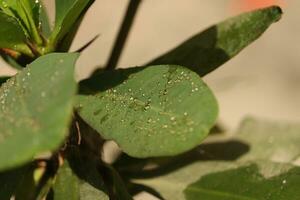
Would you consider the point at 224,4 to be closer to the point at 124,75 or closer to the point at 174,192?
the point at 174,192

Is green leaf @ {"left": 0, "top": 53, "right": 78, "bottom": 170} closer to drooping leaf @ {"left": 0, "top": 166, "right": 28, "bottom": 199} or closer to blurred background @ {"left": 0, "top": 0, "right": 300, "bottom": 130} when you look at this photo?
drooping leaf @ {"left": 0, "top": 166, "right": 28, "bottom": 199}

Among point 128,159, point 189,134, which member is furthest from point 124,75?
point 128,159

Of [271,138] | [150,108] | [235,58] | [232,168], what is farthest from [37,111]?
[235,58]

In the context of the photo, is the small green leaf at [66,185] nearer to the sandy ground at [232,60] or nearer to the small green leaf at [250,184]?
the small green leaf at [250,184]

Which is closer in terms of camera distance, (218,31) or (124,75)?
(124,75)

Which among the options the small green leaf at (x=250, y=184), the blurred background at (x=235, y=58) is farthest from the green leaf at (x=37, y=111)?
the blurred background at (x=235, y=58)

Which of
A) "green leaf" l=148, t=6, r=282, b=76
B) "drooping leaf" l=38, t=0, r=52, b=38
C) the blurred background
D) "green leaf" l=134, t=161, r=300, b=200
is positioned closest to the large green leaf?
"green leaf" l=134, t=161, r=300, b=200
